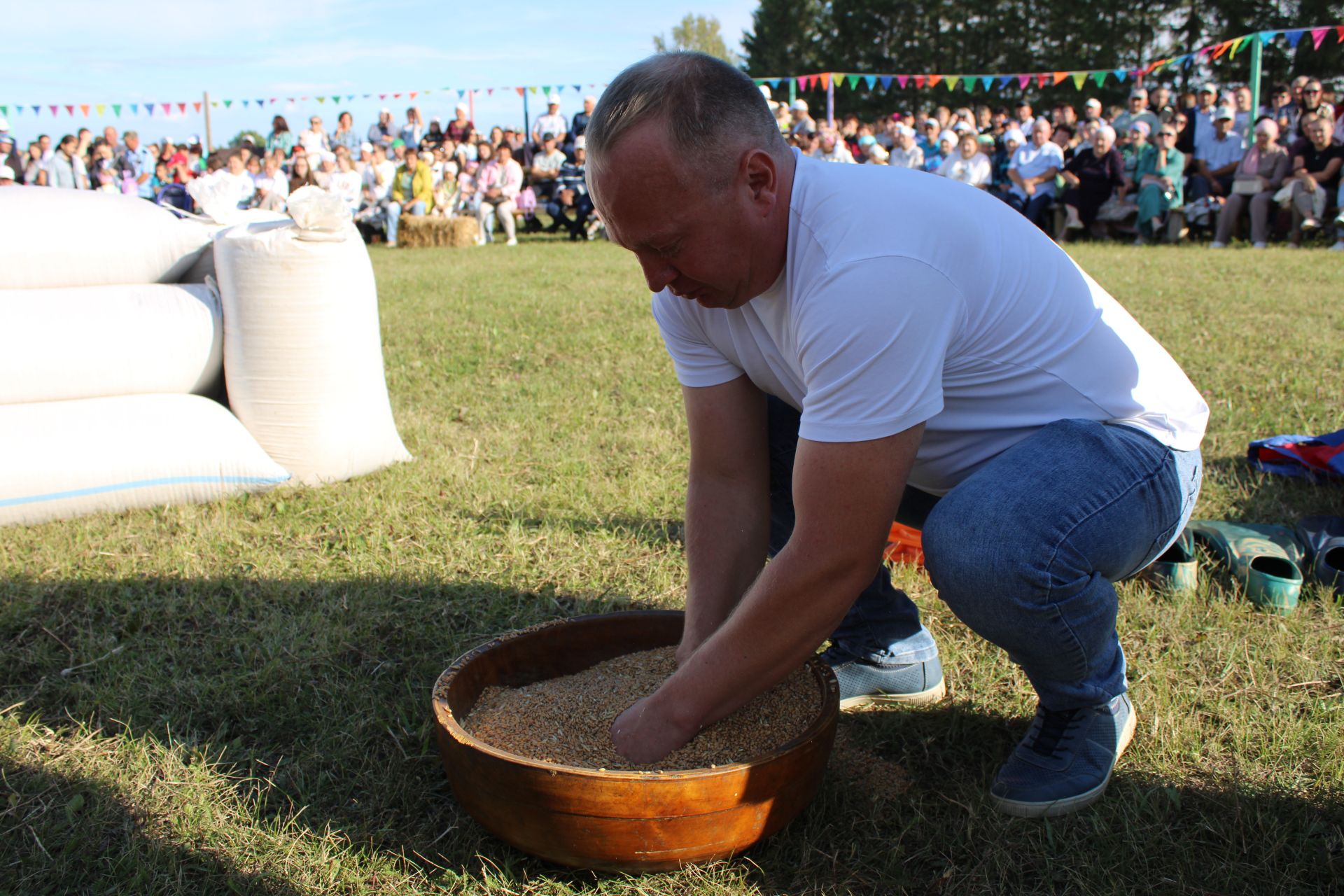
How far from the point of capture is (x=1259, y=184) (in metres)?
9.11

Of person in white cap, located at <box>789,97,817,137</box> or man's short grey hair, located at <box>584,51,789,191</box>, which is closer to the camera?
man's short grey hair, located at <box>584,51,789,191</box>

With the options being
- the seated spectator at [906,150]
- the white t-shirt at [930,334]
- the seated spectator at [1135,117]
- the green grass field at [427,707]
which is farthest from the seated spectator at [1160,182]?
the white t-shirt at [930,334]

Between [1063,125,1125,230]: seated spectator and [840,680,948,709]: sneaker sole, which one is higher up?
[1063,125,1125,230]: seated spectator

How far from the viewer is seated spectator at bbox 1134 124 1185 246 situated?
9.73 meters

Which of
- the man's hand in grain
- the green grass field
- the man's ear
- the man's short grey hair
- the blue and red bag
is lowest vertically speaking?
the green grass field

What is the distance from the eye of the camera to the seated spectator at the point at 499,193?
1217 centimetres

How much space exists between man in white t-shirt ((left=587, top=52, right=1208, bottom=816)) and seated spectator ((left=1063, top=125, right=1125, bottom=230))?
373 inches

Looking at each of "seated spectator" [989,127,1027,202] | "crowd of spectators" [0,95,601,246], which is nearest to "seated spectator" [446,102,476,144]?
"crowd of spectators" [0,95,601,246]

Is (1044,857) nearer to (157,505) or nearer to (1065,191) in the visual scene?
(157,505)

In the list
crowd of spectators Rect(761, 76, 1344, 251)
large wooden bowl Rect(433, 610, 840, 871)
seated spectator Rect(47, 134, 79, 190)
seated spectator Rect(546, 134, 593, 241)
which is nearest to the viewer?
large wooden bowl Rect(433, 610, 840, 871)

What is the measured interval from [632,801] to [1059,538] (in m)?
0.66

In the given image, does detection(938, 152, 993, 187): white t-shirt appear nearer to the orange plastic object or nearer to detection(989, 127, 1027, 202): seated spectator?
detection(989, 127, 1027, 202): seated spectator

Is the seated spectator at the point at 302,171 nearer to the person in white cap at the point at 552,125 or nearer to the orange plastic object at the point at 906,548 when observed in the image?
the person in white cap at the point at 552,125

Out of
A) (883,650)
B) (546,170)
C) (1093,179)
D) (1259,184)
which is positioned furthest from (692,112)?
(546,170)
